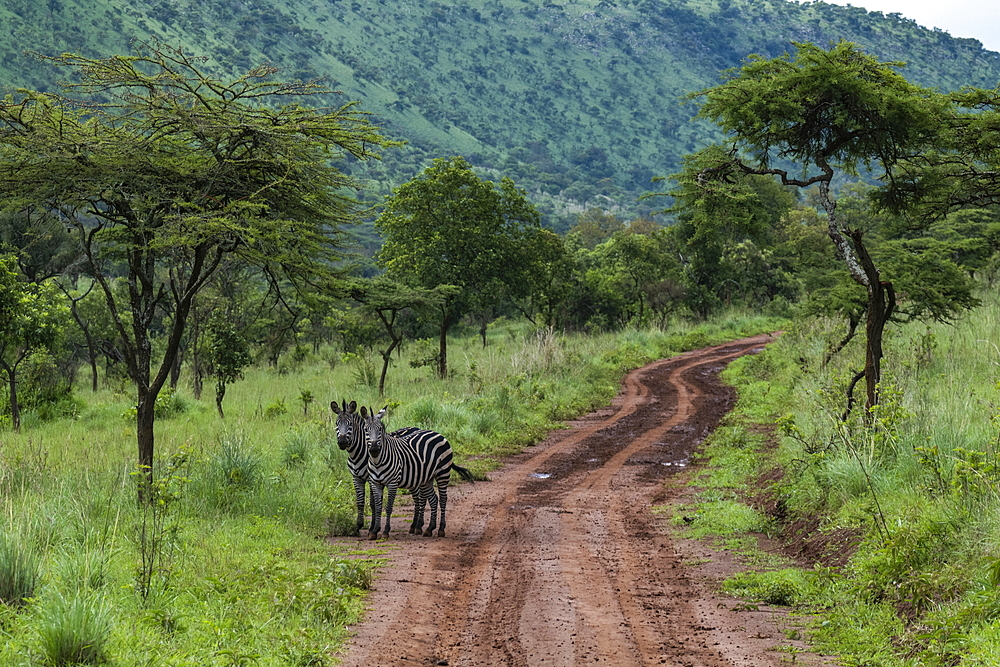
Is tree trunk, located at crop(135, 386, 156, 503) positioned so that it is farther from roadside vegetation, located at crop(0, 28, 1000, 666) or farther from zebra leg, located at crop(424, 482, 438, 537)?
zebra leg, located at crop(424, 482, 438, 537)

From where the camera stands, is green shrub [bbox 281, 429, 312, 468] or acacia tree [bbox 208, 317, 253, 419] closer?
green shrub [bbox 281, 429, 312, 468]

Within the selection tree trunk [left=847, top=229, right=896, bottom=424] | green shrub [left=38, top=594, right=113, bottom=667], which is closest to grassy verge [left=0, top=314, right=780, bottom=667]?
green shrub [left=38, top=594, right=113, bottom=667]

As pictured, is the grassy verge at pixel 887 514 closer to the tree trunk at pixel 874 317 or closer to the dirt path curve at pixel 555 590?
the tree trunk at pixel 874 317

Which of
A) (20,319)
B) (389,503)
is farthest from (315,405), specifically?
(389,503)

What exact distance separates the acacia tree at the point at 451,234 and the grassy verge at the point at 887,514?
14.5 m

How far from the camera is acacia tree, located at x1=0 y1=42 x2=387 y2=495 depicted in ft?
32.9

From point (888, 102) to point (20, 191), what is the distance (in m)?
11.8

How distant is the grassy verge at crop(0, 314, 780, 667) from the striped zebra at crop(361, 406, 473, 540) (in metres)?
0.70

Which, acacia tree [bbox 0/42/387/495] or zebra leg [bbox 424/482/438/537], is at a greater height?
acacia tree [bbox 0/42/387/495]

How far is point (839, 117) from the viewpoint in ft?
38.8

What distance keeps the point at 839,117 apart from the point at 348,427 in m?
8.42

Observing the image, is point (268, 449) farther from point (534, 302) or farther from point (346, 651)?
point (534, 302)

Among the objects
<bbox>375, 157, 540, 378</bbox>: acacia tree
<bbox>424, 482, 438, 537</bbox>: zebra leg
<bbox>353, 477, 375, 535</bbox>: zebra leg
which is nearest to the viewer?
<bbox>424, 482, 438, 537</bbox>: zebra leg

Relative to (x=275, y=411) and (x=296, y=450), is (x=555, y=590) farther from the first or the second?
(x=275, y=411)
